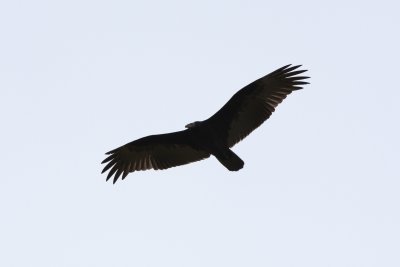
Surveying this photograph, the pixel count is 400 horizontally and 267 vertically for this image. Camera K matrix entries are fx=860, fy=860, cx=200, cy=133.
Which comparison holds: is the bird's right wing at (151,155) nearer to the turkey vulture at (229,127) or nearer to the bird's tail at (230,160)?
the turkey vulture at (229,127)

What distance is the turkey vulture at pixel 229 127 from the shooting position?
1574 centimetres

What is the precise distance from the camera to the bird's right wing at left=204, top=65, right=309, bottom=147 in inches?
626

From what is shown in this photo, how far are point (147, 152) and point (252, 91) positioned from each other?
8.00 ft

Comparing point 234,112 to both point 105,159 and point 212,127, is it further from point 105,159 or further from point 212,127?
point 105,159

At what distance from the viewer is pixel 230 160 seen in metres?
15.4

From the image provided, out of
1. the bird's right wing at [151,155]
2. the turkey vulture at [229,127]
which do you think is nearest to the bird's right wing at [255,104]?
the turkey vulture at [229,127]

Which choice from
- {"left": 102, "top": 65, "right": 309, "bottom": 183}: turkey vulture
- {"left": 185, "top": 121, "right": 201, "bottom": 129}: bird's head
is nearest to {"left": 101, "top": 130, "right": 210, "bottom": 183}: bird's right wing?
{"left": 102, "top": 65, "right": 309, "bottom": 183}: turkey vulture

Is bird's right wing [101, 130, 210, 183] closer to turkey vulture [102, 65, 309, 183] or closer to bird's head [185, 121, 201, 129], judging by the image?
turkey vulture [102, 65, 309, 183]

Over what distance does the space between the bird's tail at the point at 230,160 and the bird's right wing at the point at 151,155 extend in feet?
2.85

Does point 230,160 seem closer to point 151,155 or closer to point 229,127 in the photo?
point 229,127

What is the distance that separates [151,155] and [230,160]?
2.02 meters

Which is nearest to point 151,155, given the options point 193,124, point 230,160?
point 193,124

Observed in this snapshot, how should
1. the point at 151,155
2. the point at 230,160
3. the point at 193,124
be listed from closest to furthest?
the point at 230,160
the point at 193,124
the point at 151,155

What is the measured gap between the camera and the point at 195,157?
54.0 ft
